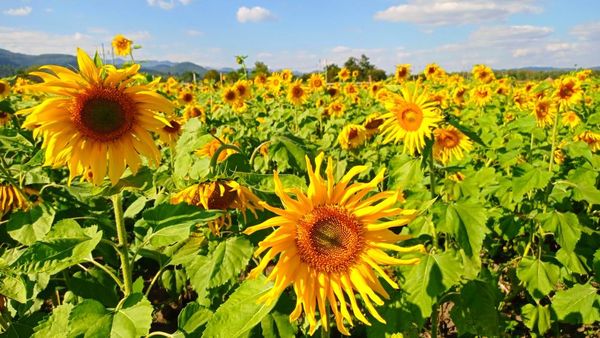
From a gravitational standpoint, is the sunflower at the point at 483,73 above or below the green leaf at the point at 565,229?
above

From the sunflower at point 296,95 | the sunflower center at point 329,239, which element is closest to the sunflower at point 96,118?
the sunflower center at point 329,239

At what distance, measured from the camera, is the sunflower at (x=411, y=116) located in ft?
10.2

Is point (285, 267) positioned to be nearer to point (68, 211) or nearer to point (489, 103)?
point (68, 211)

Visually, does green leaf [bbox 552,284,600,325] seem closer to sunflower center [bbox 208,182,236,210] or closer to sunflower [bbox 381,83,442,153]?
sunflower [bbox 381,83,442,153]

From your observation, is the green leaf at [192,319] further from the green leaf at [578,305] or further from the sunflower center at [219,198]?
the green leaf at [578,305]

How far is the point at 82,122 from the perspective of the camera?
2.00 m

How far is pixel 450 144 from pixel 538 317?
1.54 meters

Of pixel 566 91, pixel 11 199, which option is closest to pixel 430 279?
pixel 11 199

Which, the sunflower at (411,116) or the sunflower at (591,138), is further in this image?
the sunflower at (591,138)

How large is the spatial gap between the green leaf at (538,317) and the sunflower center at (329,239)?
2.41m

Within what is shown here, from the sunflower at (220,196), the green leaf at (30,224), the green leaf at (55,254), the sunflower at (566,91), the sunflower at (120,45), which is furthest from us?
the sunflower at (120,45)

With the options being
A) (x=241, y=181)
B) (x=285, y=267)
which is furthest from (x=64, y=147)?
(x=285, y=267)

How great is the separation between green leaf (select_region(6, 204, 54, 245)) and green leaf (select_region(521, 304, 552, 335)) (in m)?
3.37

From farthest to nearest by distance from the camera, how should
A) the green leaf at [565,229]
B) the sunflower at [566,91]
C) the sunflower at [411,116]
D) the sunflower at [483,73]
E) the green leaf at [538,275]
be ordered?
the sunflower at [483,73], the sunflower at [566,91], the green leaf at [538,275], the green leaf at [565,229], the sunflower at [411,116]
